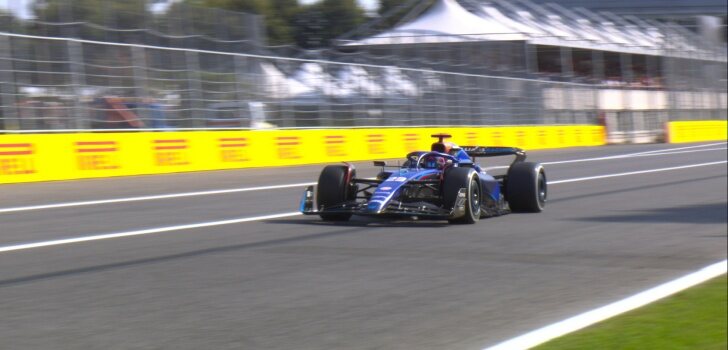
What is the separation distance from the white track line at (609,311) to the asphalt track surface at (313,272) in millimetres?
147

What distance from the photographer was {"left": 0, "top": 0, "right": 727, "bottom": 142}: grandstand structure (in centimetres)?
1728

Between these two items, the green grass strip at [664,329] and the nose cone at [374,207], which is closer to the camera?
the green grass strip at [664,329]

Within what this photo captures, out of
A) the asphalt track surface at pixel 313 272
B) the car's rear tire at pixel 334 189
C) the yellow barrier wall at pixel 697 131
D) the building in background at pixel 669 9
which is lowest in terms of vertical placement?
the yellow barrier wall at pixel 697 131

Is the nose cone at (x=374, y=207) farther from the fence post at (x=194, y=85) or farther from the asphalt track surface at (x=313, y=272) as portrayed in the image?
the fence post at (x=194, y=85)

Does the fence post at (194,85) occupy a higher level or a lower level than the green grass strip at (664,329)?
higher

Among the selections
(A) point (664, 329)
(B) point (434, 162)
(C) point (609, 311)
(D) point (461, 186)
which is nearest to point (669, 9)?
(B) point (434, 162)

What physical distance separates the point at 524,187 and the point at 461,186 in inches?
74.9

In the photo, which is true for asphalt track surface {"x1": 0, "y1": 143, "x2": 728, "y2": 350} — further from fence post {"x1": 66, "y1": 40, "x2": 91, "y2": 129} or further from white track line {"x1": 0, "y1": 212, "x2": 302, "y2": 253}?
fence post {"x1": 66, "y1": 40, "x2": 91, "y2": 129}

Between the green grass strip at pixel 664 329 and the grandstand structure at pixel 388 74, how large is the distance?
37.9 ft

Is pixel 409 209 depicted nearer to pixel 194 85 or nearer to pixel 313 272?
pixel 313 272

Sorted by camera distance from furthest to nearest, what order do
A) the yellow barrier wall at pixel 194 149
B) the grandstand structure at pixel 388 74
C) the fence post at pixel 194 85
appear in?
1. the fence post at pixel 194 85
2. the grandstand structure at pixel 388 74
3. the yellow barrier wall at pixel 194 149

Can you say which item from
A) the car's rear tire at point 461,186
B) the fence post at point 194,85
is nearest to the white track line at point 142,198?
the fence post at point 194,85

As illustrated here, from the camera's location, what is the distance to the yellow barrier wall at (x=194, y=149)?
1557 centimetres

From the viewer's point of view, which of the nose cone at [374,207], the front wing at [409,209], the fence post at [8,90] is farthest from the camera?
the fence post at [8,90]
